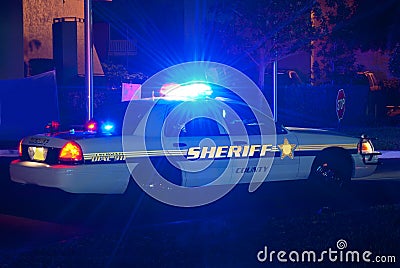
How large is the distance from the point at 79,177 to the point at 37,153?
730mm

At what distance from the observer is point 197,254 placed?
606 centimetres

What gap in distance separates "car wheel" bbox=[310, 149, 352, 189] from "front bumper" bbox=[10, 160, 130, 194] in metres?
2.85

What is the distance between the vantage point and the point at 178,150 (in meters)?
8.58

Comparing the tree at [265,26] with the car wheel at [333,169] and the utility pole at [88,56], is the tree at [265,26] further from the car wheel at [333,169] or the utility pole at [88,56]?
the car wheel at [333,169]

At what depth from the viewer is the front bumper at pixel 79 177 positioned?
809 centimetres

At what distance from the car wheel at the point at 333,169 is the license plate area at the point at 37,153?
3677 mm

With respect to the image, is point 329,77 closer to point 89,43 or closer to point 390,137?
point 390,137

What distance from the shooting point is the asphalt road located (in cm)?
767

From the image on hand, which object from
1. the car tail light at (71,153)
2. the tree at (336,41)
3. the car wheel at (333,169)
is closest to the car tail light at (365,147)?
the car wheel at (333,169)

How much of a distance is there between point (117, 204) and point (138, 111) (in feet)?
4.22

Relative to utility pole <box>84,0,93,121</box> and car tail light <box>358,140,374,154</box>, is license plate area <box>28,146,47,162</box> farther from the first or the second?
utility pole <box>84,0,93,121</box>

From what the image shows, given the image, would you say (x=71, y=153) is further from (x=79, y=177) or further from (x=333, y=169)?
(x=333, y=169)

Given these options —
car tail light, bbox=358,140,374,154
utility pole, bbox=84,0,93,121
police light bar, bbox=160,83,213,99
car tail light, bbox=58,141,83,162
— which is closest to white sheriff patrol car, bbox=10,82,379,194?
car tail light, bbox=58,141,83,162

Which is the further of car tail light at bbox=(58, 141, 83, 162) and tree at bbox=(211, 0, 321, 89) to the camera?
tree at bbox=(211, 0, 321, 89)
